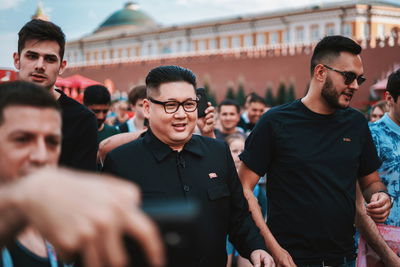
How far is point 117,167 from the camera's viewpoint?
2125mm

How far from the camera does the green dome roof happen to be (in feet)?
203

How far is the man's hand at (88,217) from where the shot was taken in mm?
658

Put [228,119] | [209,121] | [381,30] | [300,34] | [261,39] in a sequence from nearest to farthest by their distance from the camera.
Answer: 1. [209,121]
2. [228,119]
3. [381,30]
4. [300,34]
5. [261,39]

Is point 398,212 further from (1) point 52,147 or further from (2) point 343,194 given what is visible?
(1) point 52,147

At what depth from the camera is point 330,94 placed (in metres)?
2.75

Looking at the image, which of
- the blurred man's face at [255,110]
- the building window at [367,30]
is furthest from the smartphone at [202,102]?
the building window at [367,30]

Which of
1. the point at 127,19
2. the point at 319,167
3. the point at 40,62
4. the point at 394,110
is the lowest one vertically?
the point at 319,167

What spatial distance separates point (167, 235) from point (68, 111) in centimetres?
164

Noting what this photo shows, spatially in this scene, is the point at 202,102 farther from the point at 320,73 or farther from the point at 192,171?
Answer: the point at 192,171

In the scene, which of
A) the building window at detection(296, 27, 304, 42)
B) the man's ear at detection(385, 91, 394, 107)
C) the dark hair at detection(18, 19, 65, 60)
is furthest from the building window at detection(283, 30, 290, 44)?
the dark hair at detection(18, 19, 65, 60)

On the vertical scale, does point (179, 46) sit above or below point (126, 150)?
above

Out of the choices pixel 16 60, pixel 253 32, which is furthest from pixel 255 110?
pixel 253 32

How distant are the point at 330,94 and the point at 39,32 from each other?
152 centimetres

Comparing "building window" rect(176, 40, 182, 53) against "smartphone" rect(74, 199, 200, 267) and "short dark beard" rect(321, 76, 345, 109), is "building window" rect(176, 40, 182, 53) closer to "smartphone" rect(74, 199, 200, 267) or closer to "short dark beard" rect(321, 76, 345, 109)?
"short dark beard" rect(321, 76, 345, 109)
